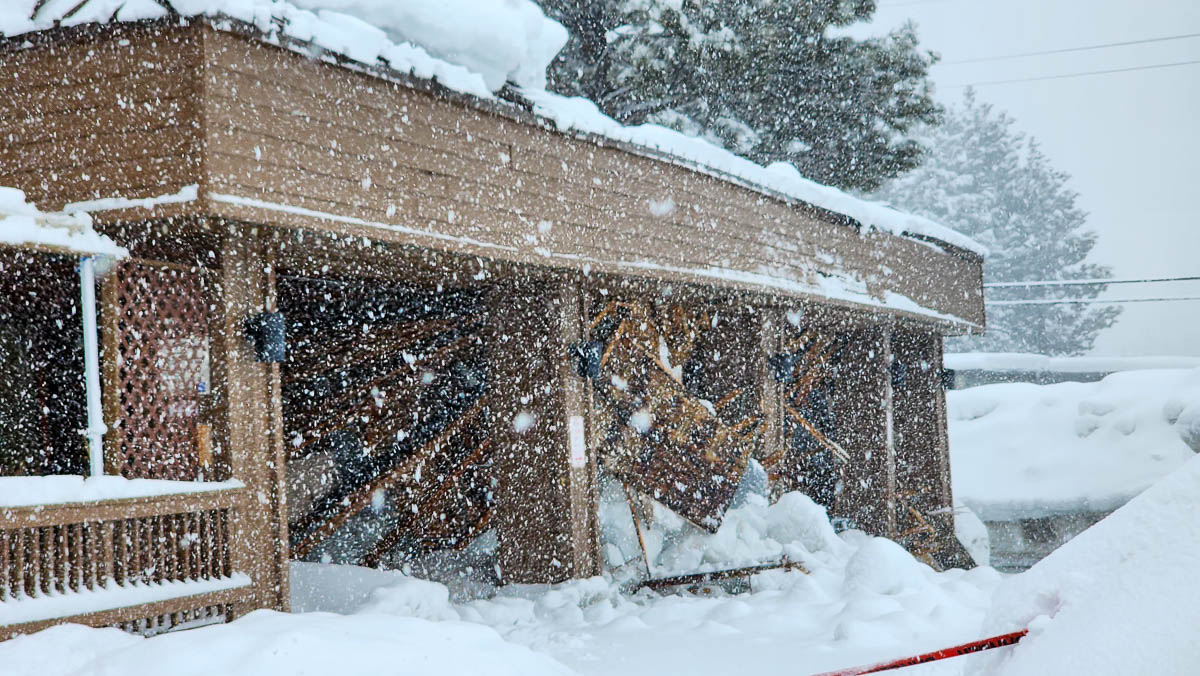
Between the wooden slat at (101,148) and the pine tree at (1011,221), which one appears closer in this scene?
the wooden slat at (101,148)

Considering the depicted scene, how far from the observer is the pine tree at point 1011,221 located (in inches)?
1950

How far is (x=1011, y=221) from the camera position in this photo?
52562 mm

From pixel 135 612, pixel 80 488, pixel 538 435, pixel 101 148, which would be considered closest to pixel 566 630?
pixel 538 435

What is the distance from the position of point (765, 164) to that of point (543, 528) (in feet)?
44.4

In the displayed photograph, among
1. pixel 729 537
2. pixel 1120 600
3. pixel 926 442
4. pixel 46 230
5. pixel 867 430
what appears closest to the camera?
pixel 1120 600

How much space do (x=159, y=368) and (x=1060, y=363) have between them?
110 ft

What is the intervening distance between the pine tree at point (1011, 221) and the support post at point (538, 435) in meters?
42.3

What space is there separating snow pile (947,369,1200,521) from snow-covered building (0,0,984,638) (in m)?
8.18

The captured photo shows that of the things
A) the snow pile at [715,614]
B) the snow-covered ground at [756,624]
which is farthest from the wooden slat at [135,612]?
the snow pile at [715,614]

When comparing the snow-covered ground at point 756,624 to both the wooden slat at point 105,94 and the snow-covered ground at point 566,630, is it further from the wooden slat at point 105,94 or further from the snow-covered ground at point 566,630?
the wooden slat at point 105,94

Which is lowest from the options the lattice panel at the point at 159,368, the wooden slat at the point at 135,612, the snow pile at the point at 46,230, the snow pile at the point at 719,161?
the wooden slat at the point at 135,612

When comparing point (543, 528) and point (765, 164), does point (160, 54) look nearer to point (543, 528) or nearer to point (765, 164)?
point (543, 528)

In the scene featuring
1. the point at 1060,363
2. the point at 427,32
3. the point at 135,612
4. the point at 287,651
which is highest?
the point at 427,32

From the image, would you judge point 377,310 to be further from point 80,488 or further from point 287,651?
point 287,651
